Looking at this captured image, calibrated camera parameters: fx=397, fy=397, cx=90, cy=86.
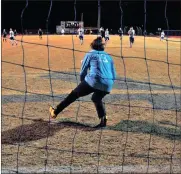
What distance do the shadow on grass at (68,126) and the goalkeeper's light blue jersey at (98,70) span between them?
685 millimetres

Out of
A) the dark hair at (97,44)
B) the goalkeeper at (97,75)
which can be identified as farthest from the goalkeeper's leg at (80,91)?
the dark hair at (97,44)

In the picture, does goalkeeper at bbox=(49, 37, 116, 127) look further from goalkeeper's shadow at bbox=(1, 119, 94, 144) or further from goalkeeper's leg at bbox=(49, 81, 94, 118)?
goalkeeper's shadow at bbox=(1, 119, 94, 144)

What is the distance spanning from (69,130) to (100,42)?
1464 millimetres

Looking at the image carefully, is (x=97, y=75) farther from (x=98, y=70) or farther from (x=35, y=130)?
(x=35, y=130)

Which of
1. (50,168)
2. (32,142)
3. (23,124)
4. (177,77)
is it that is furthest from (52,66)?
(50,168)

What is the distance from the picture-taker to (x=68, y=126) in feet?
20.8

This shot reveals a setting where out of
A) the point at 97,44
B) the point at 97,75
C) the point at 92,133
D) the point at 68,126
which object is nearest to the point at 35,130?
the point at 68,126

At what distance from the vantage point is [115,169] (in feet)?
14.6

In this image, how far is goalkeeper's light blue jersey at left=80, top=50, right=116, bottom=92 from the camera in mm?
6164

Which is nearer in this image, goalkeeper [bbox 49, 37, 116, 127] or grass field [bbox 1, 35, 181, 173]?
grass field [bbox 1, 35, 181, 173]

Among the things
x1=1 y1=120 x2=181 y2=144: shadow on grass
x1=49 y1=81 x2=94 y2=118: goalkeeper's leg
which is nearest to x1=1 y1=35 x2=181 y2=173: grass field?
x1=1 y1=120 x2=181 y2=144: shadow on grass

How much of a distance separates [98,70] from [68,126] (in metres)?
1.02

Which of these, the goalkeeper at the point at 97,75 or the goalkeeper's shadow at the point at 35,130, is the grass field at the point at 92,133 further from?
the goalkeeper at the point at 97,75

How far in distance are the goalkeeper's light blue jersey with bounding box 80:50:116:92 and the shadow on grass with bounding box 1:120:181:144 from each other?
685mm
